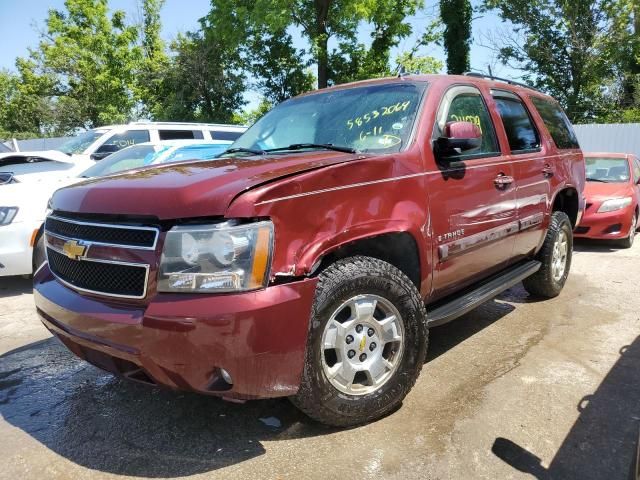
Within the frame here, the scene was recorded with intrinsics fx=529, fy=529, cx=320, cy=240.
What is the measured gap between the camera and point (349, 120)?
3.59m

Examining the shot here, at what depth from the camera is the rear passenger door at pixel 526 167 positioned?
423cm

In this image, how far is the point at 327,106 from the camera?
3.88m

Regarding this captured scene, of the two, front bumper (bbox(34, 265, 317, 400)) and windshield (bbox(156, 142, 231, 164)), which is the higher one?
windshield (bbox(156, 142, 231, 164))

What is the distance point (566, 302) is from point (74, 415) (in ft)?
14.6

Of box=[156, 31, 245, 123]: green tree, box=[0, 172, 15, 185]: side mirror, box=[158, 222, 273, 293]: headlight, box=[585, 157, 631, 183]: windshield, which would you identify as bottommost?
box=[585, 157, 631, 183]: windshield

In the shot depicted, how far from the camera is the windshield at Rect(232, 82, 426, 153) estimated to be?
3346mm

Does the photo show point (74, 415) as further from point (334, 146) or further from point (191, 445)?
point (334, 146)

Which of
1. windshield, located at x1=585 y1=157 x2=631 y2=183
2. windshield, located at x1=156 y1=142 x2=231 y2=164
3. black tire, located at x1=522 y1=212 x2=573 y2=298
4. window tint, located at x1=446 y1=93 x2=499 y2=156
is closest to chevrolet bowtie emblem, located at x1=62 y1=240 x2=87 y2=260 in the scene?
window tint, located at x1=446 y1=93 x2=499 y2=156

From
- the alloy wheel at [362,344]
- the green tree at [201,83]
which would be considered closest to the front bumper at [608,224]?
the alloy wheel at [362,344]

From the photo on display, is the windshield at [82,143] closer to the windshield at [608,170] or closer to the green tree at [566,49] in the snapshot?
the windshield at [608,170]

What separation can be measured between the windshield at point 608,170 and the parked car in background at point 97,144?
23.8 ft

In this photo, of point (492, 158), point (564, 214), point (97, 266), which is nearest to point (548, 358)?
point (492, 158)

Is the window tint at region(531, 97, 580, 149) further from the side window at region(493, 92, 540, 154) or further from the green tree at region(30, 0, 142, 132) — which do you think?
the green tree at region(30, 0, 142, 132)

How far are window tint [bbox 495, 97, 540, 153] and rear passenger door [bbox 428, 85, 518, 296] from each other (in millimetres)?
264
